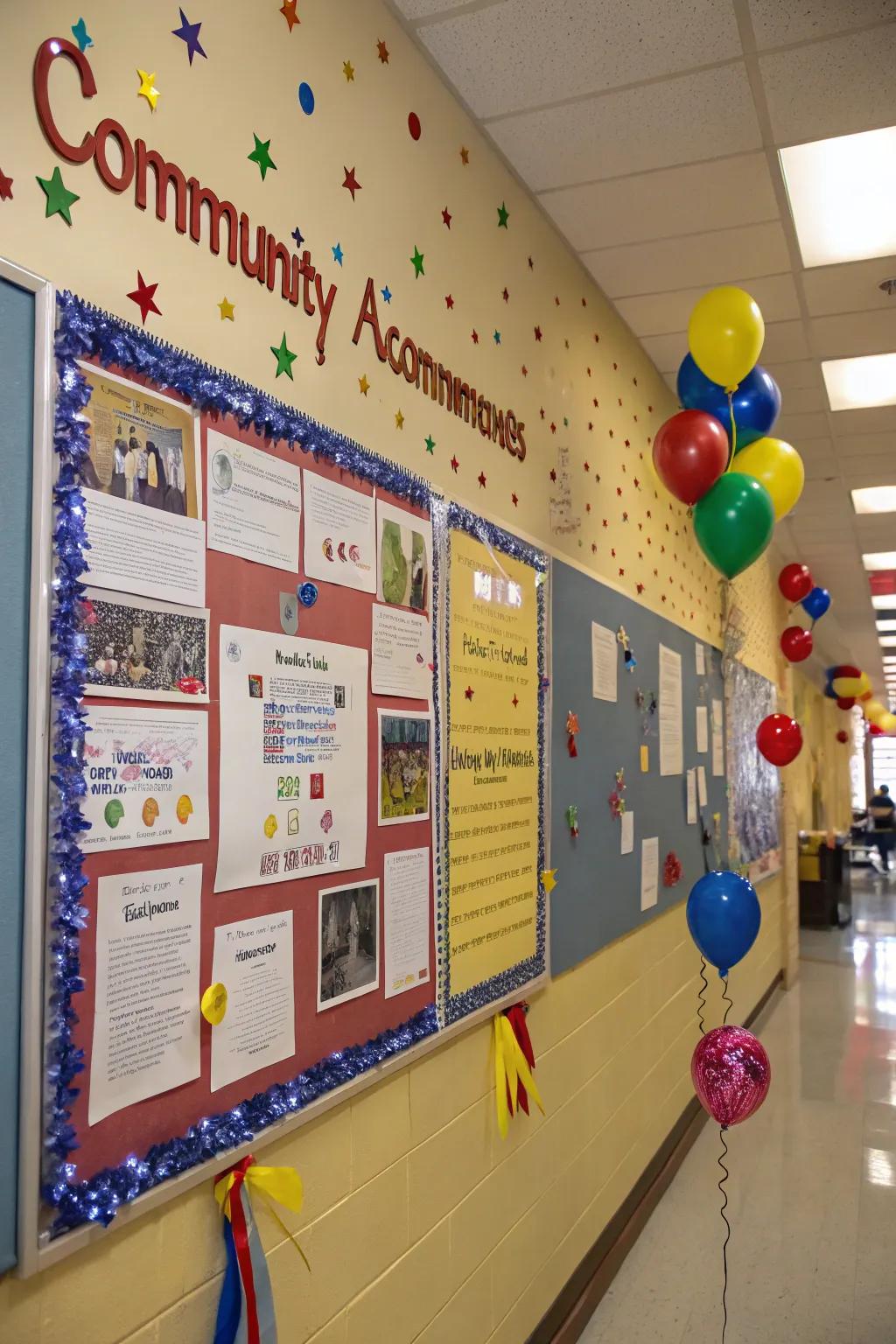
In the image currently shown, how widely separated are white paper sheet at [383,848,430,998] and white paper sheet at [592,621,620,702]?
4.24ft

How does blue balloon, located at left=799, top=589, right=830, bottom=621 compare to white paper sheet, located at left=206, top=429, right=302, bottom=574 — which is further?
blue balloon, located at left=799, top=589, right=830, bottom=621

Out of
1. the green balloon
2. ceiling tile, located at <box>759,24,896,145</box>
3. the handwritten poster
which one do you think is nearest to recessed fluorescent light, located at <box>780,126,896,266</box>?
ceiling tile, located at <box>759,24,896,145</box>

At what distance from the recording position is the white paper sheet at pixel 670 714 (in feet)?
13.2

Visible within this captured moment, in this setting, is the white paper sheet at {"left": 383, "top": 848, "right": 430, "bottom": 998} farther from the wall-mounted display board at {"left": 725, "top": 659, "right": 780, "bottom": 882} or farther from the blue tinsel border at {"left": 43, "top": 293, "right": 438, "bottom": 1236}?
the wall-mounted display board at {"left": 725, "top": 659, "right": 780, "bottom": 882}

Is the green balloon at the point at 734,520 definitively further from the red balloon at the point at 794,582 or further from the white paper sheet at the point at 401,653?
the red balloon at the point at 794,582

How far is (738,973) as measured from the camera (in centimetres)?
563

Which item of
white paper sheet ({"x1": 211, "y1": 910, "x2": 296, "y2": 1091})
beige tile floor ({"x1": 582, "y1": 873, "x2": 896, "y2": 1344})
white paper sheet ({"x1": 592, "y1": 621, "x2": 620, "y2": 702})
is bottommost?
beige tile floor ({"x1": 582, "y1": 873, "x2": 896, "y2": 1344})

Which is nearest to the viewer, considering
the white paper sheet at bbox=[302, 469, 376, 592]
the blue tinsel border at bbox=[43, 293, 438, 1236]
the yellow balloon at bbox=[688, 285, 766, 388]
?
the blue tinsel border at bbox=[43, 293, 438, 1236]

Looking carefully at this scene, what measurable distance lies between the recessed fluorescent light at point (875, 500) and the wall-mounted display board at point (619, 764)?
6.01 ft

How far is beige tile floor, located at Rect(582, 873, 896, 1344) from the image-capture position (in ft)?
9.67

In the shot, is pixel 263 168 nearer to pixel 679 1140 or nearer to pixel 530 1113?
pixel 530 1113

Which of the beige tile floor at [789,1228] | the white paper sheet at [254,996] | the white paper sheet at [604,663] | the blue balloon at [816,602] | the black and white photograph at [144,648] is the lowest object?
the beige tile floor at [789,1228]

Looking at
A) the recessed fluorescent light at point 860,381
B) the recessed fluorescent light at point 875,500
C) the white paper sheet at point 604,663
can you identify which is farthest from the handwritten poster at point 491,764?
the recessed fluorescent light at point 875,500

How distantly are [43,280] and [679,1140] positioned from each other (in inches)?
157
